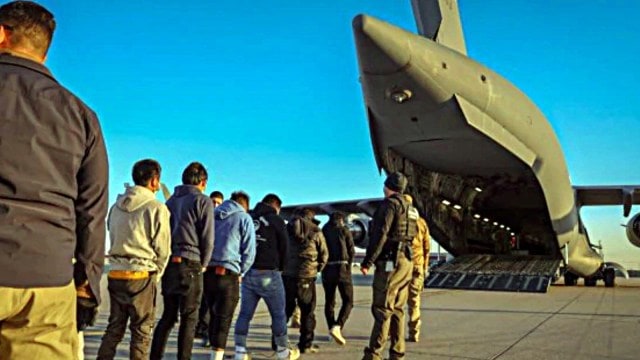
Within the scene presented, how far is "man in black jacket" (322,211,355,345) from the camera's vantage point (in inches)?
267

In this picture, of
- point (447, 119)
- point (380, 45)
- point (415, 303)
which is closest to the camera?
point (415, 303)

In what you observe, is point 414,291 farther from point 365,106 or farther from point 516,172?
point 516,172

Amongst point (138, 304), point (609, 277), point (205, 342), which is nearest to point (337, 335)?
Result: point (205, 342)

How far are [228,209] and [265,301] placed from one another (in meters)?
0.94

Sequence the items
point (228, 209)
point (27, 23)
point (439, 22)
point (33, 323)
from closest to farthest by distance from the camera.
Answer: point (33, 323) < point (27, 23) < point (228, 209) < point (439, 22)

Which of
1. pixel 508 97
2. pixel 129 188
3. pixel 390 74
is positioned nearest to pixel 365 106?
pixel 390 74

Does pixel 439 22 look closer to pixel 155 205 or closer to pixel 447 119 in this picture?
pixel 447 119

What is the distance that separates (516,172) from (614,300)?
3.74m

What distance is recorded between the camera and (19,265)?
6.08 feet

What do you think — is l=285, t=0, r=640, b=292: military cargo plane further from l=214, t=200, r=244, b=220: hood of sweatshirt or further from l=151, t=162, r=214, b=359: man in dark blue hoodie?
l=151, t=162, r=214, b=359: man in dark blue hoodie

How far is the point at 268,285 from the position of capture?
5.48 metres

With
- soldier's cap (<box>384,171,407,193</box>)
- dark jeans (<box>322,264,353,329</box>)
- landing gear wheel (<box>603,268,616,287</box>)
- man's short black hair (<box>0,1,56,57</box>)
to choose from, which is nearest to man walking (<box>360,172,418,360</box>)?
soldier's cap (<box>384,171,407,193</box>)

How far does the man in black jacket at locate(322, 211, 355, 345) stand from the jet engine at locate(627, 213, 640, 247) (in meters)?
14.6

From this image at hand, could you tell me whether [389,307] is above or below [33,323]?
below
